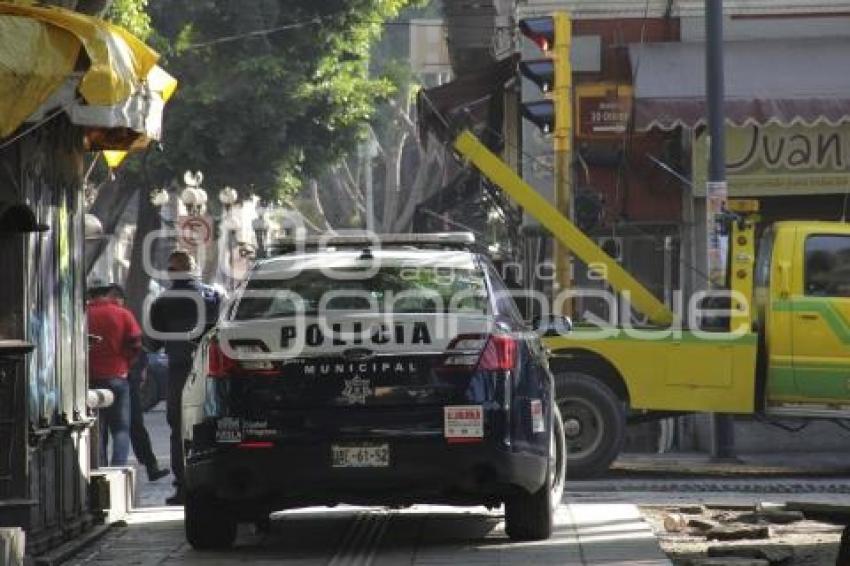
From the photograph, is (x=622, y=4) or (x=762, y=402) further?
(x=622, y=4)

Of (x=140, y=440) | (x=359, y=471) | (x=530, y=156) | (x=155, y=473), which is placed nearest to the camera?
(x=359, y=471)

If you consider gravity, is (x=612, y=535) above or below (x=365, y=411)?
below

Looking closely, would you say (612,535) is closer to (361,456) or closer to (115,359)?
(361,456)

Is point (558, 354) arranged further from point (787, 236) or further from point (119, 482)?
point (119, 482)

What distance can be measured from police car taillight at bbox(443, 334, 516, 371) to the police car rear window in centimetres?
34

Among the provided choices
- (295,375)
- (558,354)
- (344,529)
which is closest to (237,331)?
(295,375)

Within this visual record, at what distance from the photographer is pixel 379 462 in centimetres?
1074

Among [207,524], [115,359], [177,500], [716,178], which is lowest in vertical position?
[177,500]

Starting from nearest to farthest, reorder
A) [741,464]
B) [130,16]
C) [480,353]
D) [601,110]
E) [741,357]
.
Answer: [480,353] < [741,357] < [741,464] < [601,110] < [130,16]

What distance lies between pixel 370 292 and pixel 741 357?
22.2ft

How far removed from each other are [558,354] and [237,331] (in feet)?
24.1

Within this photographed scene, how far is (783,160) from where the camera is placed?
76.0 feet

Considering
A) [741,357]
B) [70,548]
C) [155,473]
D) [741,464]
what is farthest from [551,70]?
[70,548]

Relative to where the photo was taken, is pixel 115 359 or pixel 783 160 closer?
pixel 115 359
